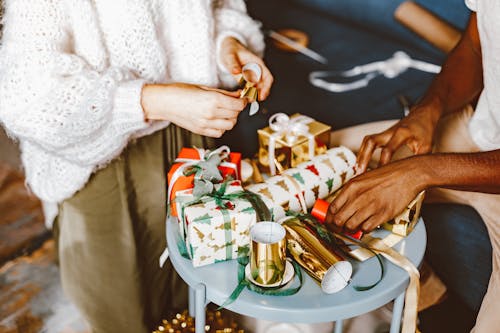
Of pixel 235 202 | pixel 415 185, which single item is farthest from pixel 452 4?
pixel 235 202

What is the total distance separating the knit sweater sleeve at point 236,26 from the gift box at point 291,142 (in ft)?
0.65

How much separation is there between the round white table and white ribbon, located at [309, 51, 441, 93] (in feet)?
3.61

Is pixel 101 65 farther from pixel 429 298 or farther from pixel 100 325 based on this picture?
pixel 429 298

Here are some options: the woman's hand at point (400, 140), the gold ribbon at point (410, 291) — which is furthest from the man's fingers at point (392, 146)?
the gold ribbon at point (410, 291)

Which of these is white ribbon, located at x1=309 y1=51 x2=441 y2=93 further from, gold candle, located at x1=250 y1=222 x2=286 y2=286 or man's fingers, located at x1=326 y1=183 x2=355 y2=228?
gold candle, located at x1=250 y1=222 x2=286 y2=286

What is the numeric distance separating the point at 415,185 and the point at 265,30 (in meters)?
1.62

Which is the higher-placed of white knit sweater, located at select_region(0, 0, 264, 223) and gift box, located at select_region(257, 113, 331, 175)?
white knit sweater, located at select_region(0, 0, 264, 223)

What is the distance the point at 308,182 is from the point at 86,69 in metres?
0.49

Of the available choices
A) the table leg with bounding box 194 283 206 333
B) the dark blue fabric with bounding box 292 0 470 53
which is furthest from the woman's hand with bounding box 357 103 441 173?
the dark blue fabric with bounding box 292 0 470 53

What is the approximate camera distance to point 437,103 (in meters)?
1.30

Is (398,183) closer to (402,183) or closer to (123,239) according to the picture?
(402,183)

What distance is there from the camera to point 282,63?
2.24m

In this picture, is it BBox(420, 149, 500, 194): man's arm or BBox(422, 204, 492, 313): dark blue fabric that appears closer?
BBox(420, 149, 500, 194): man's arm

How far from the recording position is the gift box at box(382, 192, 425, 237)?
41.1 inches
